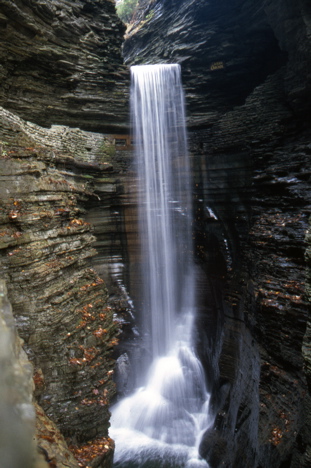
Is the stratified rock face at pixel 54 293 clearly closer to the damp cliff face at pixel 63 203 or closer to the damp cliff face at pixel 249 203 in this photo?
the damp cliff face at pixel 63 203

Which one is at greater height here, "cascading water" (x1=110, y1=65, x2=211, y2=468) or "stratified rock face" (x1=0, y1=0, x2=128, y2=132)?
"stratified rock face" (x1=0, y1=0, x2=128, y2=132)

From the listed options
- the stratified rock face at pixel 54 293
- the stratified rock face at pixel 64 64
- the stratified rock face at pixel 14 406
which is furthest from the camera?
the stratified rock face at pixel 64 64

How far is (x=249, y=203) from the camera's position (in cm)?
966

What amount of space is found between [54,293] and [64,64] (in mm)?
8539

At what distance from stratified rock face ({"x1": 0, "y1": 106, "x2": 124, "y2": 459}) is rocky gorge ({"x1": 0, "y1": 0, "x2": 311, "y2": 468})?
26mm

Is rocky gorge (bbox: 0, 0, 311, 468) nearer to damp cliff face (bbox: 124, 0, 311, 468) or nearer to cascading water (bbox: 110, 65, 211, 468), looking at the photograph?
damp cliff face (bbox: 124, 0, 311, 468)

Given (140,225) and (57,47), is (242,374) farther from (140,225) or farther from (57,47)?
(57,47)

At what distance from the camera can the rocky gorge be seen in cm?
498

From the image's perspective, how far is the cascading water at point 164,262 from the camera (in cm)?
903

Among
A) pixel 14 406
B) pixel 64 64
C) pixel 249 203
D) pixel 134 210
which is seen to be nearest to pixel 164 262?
pixel 134 210

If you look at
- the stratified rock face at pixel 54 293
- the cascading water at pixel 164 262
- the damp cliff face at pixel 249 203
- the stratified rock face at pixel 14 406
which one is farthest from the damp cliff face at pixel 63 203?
the damp cliff face at pixel 249 203

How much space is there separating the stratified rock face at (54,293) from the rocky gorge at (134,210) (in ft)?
0.08

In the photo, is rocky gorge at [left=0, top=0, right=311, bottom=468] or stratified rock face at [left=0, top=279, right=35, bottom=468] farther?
rocky gorge at [left=0, top=0, right=311, bottom=468]

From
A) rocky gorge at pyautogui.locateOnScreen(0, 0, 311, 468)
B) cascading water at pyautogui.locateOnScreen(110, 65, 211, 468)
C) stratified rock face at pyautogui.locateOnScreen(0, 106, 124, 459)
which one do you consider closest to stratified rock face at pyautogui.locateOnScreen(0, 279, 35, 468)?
rocky gorge at pyautogui.locateOnScreen(0, 0, 311, 468)
